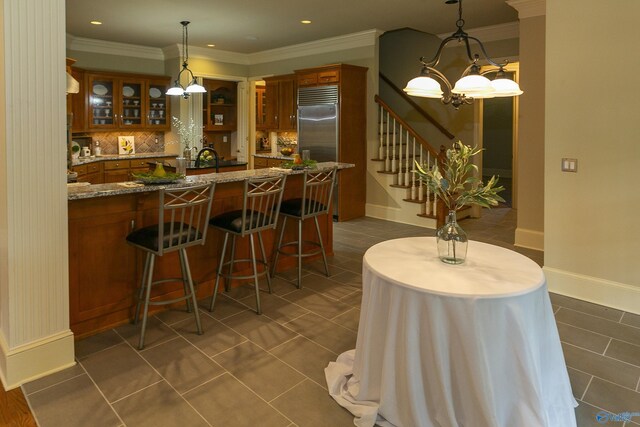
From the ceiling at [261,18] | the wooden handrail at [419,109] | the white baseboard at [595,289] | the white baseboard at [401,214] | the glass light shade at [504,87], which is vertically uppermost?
the ceiling at [261,18]

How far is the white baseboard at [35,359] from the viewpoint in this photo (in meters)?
2.42

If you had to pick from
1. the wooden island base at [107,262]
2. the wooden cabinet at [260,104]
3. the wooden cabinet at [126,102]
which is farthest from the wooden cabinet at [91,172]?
the wooden island base at [107,262]

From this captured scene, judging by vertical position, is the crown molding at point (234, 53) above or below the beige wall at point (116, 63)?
above

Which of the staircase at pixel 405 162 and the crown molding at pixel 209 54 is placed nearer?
the staircase at pixel 405 162

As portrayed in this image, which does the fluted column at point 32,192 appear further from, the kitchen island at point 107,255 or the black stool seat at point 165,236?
the black stool seat at point 165,236

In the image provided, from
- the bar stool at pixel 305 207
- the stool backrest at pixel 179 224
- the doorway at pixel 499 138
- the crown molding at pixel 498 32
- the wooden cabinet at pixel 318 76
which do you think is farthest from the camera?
the doorway at pixel 499 138

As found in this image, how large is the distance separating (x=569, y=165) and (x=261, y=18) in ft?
13.5

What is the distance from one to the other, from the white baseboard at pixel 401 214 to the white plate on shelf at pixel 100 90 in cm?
471

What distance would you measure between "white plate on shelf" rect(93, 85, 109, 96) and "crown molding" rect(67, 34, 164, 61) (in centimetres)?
59

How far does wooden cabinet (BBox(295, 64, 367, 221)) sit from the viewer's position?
650 cm

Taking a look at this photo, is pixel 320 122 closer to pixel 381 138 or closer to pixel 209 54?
pixel 381 138

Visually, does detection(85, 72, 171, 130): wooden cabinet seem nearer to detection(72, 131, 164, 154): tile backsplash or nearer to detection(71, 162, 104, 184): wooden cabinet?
detection(72, 131, 164, 154): tile backsplash

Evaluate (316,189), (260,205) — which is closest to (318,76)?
(316,189)

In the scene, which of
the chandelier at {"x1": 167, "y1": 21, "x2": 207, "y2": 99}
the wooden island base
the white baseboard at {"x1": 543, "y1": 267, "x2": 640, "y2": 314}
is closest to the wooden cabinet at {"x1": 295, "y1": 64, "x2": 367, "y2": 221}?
the chandelier at {"x1": 167, "y1": 21, "x2": 207, "y2": 99}
